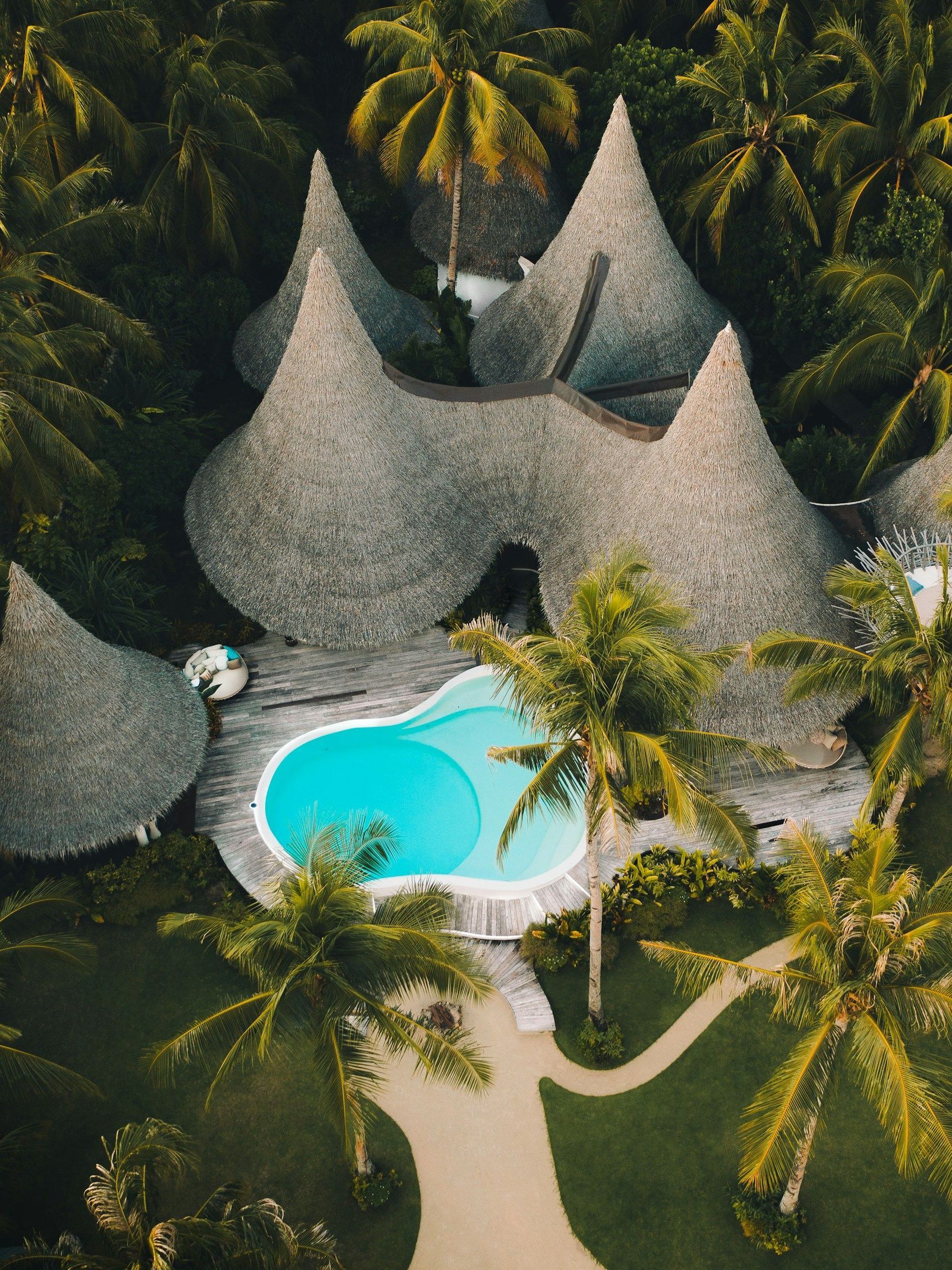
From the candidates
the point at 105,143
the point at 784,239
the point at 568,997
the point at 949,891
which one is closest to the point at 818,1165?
the point at 568,997

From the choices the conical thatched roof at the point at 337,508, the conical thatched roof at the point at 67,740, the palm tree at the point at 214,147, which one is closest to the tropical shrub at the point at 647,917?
the conical thatched roof at the point at 337,508

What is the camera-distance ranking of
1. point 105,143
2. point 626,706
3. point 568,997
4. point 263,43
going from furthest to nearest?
1. point 263,43
2. point 105,143
3. point 568,997
4. point 626,706

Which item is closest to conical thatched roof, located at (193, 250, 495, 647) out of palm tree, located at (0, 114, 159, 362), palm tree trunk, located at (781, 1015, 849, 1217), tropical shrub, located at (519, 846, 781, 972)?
palm tree, located at (0, 114, 159, 362)

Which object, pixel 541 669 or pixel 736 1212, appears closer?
pixel 541 669

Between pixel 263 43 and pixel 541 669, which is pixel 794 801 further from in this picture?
pixel 263 43

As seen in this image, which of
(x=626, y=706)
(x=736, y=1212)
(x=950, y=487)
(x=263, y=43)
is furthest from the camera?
(x=263, y=43)

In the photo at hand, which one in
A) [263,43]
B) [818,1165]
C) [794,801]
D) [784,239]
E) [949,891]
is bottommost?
[818,1165]

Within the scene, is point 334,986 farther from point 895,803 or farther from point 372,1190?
point 895,803
